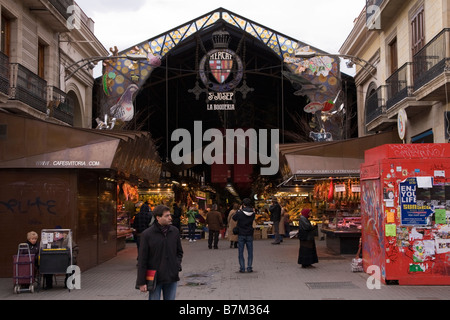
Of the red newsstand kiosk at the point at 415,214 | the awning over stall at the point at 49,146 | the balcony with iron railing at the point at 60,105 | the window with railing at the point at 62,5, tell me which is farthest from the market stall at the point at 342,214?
the window with railing at the point at 62,5

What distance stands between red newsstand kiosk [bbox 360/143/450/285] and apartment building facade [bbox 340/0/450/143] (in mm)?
3448

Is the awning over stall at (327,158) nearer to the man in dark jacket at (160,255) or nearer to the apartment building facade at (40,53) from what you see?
the apartment building facade at (40,53)

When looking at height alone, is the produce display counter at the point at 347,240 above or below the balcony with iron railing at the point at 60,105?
below

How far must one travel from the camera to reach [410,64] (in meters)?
17.9

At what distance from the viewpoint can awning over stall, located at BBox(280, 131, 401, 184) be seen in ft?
56.0

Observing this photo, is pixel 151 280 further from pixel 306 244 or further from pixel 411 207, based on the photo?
pixel 306 244

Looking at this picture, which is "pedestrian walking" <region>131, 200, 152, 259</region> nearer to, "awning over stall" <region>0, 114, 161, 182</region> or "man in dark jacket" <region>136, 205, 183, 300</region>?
"awning over stall" <region>0, 114, 161, 182</region>

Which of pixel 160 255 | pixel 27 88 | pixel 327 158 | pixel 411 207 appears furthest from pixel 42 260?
pixel 327 158

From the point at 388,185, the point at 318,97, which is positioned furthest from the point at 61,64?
the point at 388,185

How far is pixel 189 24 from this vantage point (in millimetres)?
28375

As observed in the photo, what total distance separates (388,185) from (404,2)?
10.6m

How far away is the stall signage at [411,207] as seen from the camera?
11.4 meters

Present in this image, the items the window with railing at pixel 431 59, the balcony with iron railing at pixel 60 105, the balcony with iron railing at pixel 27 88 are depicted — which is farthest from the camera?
the balcony with iron railing at pixel 60 105

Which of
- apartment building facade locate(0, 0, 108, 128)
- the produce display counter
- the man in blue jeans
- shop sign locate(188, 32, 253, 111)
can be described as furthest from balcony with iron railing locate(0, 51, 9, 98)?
shop sign locate(188, 32, 253, 111)
